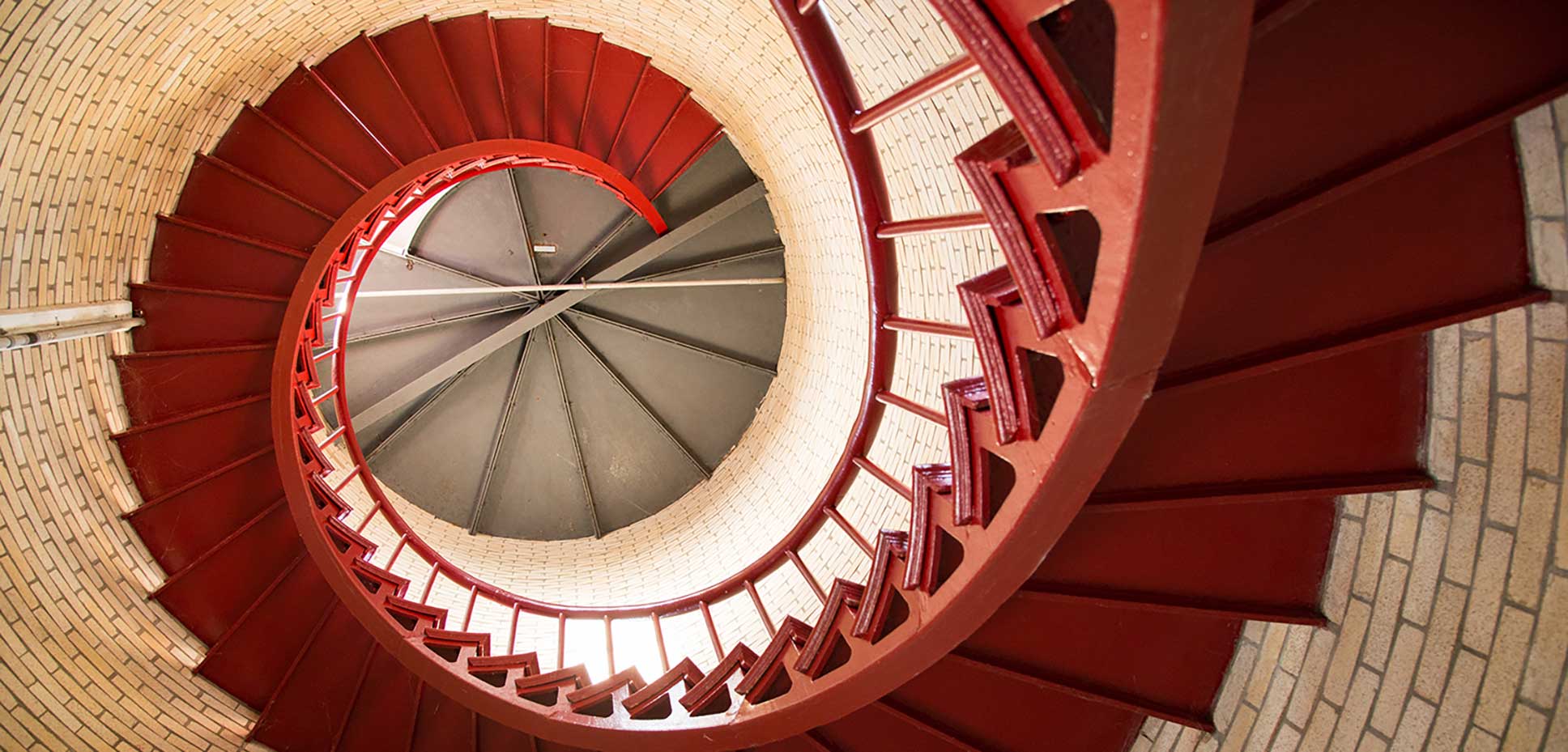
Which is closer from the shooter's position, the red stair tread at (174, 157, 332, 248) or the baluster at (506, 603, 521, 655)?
the red stair tread at (174, 157, 332, 248)

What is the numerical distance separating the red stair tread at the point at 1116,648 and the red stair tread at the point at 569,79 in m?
4.96

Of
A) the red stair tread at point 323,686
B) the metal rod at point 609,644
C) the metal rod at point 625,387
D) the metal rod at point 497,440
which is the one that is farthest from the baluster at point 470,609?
the metal rod at point 625,387

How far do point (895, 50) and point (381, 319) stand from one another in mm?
7149

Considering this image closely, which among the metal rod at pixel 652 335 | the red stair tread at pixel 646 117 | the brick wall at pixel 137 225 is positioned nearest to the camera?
the brick wall at pixel 137 225

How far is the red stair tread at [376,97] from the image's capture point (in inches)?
213

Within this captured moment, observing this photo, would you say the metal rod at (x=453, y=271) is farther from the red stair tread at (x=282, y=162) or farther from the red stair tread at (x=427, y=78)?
the red stair tread at (x=282, y=162)

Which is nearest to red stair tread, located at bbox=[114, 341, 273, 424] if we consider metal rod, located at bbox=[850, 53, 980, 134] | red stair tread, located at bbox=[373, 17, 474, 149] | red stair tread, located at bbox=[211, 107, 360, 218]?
red stair tread, located at bbox=[211, 107, 360, 218]

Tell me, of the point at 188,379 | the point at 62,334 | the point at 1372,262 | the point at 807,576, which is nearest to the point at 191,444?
A: the point at 188,379

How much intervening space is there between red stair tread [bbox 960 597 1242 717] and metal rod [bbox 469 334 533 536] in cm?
646

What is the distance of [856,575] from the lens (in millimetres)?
5359

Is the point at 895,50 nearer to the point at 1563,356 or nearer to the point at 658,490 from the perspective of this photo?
the point at 1563,356

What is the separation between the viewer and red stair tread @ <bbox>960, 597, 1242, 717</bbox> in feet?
12.2

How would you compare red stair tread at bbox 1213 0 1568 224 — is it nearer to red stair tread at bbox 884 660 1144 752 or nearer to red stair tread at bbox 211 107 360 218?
red stair tread at bbox 884 660 1144 752

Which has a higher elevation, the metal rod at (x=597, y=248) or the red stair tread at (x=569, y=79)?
the red stair tread at (x=569, y=79)
